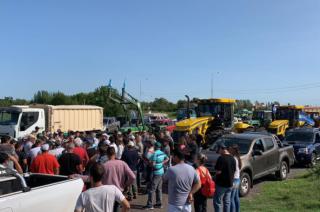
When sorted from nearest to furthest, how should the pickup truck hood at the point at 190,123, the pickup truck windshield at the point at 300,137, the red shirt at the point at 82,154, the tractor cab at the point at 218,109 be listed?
the red shirt at the point at 82,154, the pickup truck windshield at the point at 300,137, the pickup truck hood at the point at 190,123, the tractor cab at the point at 218,109

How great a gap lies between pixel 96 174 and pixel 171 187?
6.83ft

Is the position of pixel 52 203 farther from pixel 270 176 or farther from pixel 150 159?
pixel 270 176

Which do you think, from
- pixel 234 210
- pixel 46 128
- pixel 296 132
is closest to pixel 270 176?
pixel 296 132

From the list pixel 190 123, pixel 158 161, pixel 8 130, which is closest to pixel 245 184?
pixel 158 161

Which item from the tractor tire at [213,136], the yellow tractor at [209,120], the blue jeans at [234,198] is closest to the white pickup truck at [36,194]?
the blue jeans at [234,198]

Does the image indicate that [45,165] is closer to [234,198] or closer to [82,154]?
[82,154]

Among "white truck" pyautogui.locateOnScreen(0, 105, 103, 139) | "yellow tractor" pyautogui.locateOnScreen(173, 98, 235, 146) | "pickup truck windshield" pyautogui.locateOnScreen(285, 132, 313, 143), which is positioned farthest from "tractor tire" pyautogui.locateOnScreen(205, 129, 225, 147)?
"white truck" pyautogui.locateOnScreen(0, 105, 103, 139)

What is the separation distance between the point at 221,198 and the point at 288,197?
365cm

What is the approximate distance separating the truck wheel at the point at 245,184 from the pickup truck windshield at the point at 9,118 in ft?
48.1

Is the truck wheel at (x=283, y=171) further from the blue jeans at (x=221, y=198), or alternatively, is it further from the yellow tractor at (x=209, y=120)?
the blue jeans at (x=221, y=198)

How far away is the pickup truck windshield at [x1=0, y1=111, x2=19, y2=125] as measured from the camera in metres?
22.6

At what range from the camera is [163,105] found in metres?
111

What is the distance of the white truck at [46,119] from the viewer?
22.5 m

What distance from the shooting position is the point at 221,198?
8641 mm
